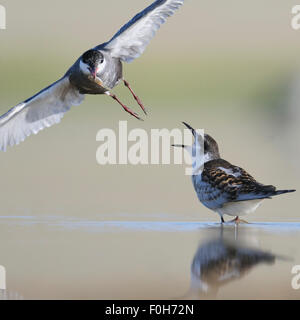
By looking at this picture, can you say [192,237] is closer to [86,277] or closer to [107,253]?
[107,253]

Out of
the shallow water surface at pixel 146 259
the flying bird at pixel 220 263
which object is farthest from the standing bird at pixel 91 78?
the flying bird at pixel 220 263

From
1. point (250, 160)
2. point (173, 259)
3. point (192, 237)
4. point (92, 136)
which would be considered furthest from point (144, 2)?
point (173, 259)

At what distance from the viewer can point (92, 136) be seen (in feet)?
35.3

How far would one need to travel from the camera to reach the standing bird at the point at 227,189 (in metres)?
7.18

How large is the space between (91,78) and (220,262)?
9.52 ft

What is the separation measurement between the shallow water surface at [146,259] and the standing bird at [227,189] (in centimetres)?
23

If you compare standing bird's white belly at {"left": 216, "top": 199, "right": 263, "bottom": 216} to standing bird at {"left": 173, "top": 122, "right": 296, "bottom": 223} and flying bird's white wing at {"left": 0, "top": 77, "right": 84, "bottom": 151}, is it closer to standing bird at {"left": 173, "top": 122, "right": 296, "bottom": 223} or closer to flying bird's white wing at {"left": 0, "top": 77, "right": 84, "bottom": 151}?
standing bird at {"left": 173, "top": 122, "right": 296, "bottom": 223}

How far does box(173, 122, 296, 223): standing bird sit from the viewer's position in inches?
283

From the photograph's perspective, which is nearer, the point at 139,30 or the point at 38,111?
the point at 139,30

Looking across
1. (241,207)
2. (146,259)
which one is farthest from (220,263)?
(241,207)

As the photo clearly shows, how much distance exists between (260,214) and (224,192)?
2.07ft

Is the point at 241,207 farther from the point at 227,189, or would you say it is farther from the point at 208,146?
the point at 208,146

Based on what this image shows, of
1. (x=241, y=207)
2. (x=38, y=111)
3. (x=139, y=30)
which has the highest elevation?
(x=139, y=30)

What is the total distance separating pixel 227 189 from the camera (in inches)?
295
